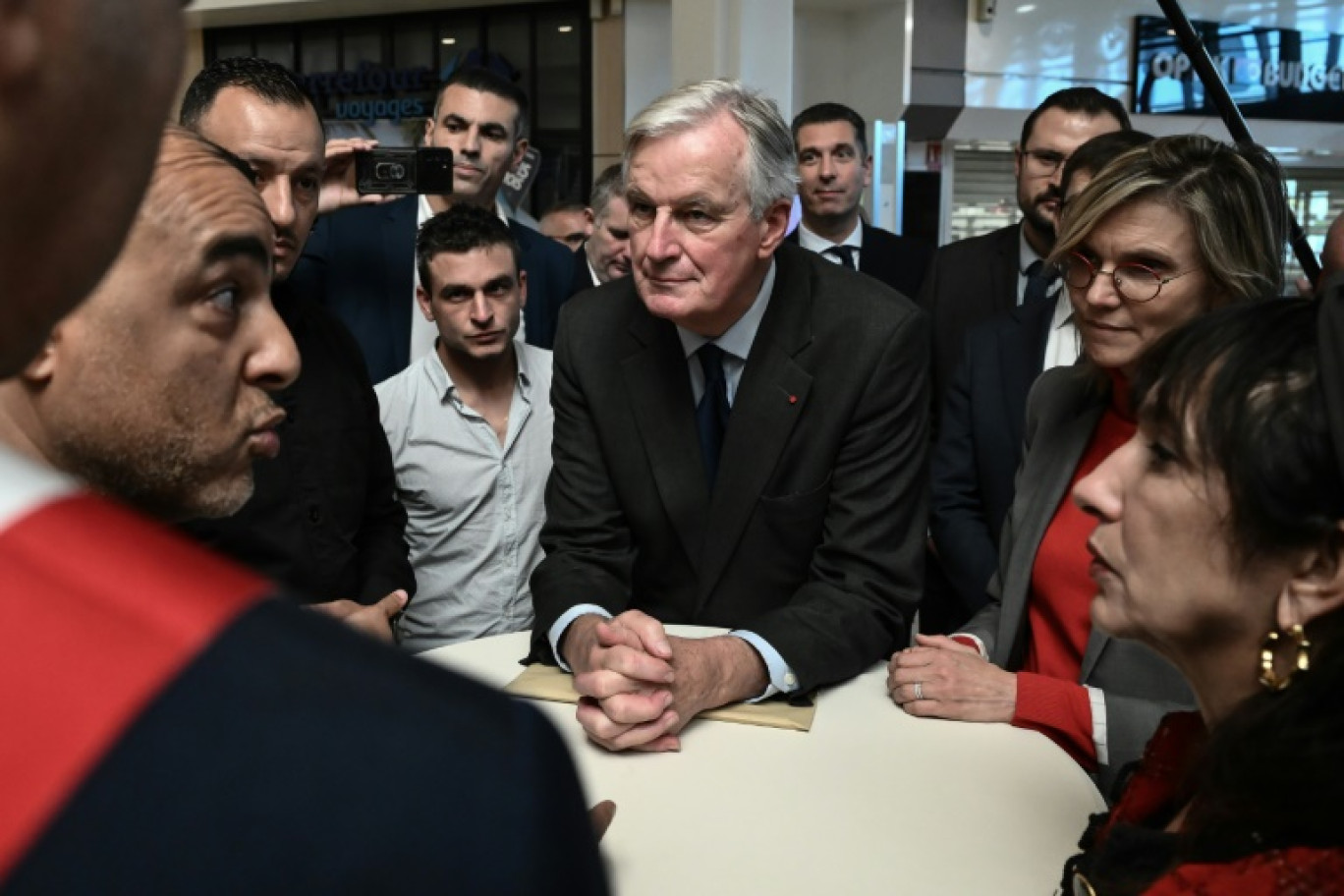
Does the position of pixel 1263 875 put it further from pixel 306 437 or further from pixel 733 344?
pixel 306 437

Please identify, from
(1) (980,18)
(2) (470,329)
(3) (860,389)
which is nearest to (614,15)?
(1) (980,18)

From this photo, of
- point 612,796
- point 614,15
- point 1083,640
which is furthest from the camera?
point 614,15

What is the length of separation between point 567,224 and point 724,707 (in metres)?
5.01

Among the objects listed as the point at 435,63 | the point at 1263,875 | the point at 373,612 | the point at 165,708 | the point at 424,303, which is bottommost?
the point at 373,612

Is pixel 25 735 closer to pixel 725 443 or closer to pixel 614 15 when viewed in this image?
pixel 725 443

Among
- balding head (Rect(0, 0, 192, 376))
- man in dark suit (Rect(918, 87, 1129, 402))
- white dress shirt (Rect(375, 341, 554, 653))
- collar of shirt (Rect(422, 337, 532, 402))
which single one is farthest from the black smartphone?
balding head (Rect(0, 0, 192, 376))

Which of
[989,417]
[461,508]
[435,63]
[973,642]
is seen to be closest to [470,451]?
[461,508]

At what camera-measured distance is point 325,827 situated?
0.30m

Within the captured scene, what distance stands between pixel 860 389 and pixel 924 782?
2.82 ft

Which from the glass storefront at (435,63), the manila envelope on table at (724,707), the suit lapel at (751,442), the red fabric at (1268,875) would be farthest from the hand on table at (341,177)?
the glass storefront at (435,63)

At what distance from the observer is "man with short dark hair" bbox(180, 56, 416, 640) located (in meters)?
2.14

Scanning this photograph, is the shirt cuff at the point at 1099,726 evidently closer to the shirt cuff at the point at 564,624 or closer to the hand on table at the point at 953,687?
the hand on table at the point at 953,687

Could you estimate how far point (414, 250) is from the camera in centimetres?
351

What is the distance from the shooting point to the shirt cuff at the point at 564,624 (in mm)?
2016
